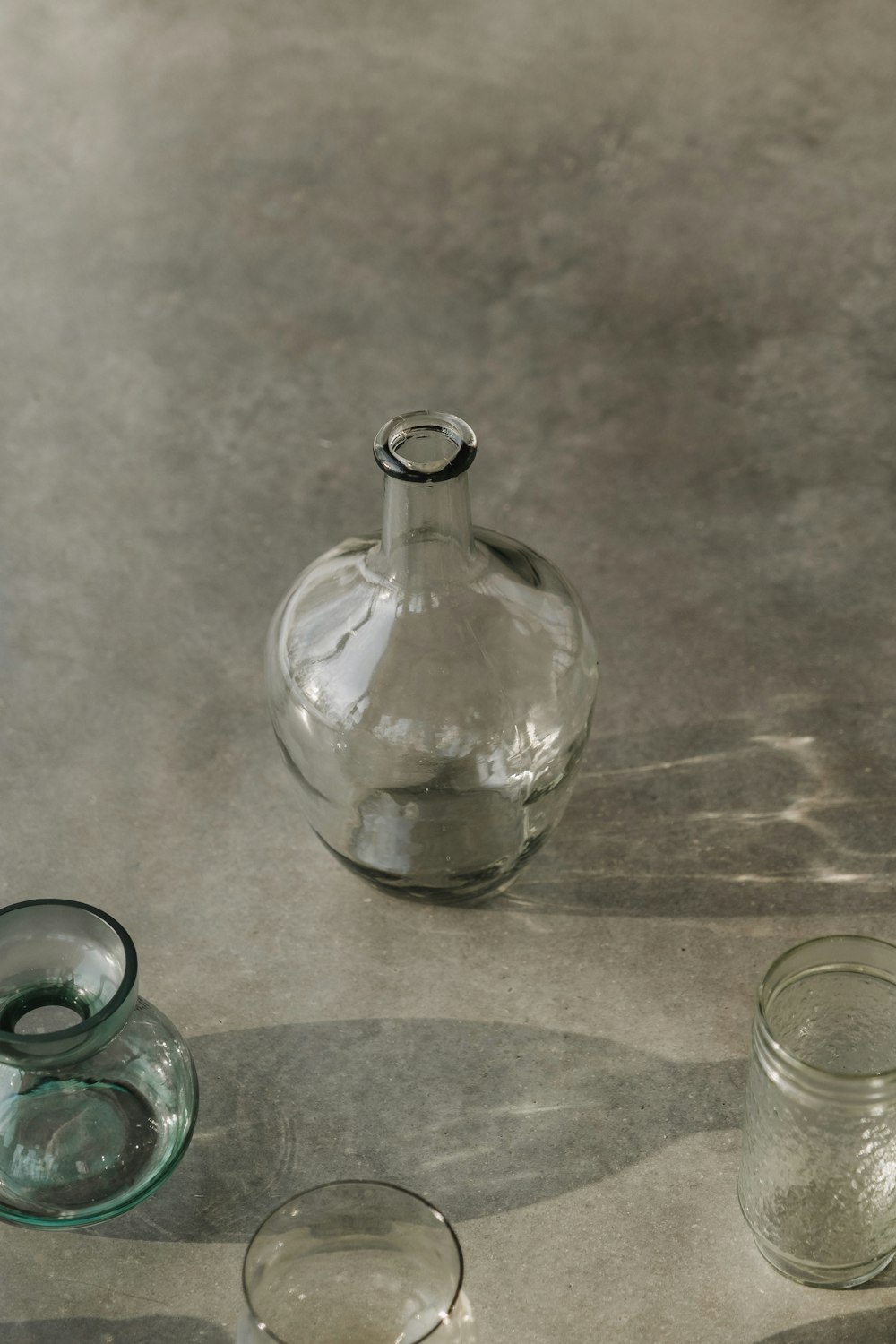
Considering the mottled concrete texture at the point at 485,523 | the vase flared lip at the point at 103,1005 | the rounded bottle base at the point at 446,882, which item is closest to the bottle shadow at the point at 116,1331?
the mottled concrete texture at the point at 485,523

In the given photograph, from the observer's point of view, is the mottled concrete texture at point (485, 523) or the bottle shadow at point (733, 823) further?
the bottle shadow at point (733, 823)

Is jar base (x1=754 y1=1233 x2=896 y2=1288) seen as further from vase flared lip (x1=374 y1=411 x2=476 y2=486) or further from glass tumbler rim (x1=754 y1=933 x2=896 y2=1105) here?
vase flared lip (x1=374 y1=411 x2=476 y2=486)

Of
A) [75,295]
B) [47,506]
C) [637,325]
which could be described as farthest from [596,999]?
[75,295]

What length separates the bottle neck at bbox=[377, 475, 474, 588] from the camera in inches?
32.0

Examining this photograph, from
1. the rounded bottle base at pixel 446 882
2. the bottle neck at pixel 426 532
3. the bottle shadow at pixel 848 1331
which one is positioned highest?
the bottle neck at pixel 426 532

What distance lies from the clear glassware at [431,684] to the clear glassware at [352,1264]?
229 millimetres

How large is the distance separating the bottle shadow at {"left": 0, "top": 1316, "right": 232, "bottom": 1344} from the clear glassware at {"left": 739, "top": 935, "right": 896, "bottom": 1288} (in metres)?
0.27

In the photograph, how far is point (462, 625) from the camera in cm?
85

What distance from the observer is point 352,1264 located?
0.73 m

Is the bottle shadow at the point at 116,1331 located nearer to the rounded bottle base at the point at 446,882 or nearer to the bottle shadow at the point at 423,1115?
the bottle shadow at the point at 423,1115

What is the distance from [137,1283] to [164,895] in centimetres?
25

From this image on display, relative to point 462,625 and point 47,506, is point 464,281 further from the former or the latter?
point 462,625

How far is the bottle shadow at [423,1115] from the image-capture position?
2.66ft

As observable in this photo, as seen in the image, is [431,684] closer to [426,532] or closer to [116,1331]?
[426,532]
